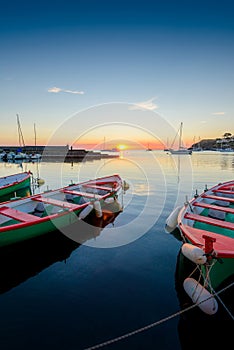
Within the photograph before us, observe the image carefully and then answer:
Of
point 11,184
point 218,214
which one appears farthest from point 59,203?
point 11,184

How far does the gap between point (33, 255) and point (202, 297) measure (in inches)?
225

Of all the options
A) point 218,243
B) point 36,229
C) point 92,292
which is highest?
point 218,243

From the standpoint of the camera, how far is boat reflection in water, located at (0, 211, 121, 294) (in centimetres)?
632

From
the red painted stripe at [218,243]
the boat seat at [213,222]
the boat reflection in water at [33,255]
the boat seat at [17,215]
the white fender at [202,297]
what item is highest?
the red painted stripe at [218,243]

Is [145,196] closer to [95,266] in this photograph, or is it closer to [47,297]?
[95,266]

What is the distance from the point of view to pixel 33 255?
745 centimetres

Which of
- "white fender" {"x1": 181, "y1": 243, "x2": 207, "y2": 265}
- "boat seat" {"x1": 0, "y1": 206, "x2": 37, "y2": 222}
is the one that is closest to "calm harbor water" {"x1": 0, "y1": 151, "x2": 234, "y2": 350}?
"boat seat" {"x1": 0, "y1": 206, "x2": 37, "y2": 222}

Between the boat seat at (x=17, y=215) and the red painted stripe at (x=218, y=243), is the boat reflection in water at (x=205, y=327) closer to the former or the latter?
the red painted stripe at (x=218, y=243)

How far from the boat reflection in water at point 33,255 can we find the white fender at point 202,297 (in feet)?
14.3

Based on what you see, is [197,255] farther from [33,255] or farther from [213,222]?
[33,255]

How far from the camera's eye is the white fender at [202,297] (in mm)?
4266

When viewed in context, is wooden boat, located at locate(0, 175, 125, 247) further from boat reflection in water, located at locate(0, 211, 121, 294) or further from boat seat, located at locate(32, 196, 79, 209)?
boat reflection in water, located at locate(0, 211, 121, 294)

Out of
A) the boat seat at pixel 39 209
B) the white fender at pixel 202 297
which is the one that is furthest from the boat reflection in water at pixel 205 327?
the boat seat at pixel 39 209

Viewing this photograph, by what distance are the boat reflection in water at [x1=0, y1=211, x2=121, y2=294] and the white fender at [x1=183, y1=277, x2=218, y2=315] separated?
4367mm
